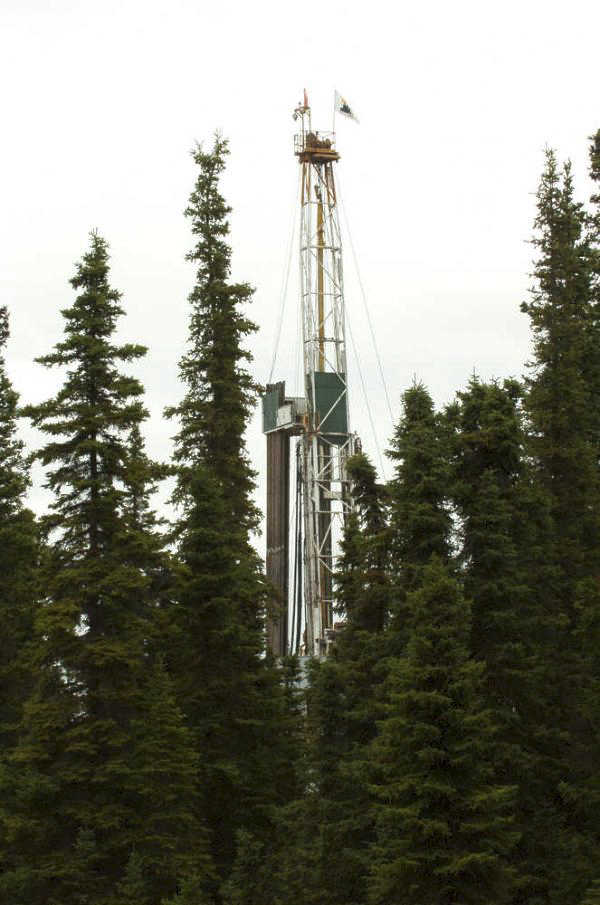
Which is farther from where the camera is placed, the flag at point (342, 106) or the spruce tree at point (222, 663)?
the flag at point (342, 106)

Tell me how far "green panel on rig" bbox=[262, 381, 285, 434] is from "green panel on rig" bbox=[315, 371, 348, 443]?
134cm

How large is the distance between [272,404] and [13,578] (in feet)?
68.5

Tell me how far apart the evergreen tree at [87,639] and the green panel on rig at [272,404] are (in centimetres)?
2564

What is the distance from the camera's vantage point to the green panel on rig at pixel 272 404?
204 feet

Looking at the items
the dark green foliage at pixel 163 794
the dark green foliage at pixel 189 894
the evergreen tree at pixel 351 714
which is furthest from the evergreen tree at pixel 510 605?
the dark green foliage at pixel 163 794

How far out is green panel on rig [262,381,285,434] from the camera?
62.1 metres

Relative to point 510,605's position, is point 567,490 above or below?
above

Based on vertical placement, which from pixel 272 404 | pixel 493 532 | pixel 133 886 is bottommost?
pixel 133 886

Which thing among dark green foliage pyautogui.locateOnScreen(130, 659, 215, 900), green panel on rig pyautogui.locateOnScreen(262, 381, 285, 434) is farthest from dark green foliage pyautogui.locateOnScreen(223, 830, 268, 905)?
green panel on rig pyautogui.locateOnScreen(262, 381, 285, 434)

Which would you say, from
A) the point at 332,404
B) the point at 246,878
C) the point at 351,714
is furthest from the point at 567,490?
the point at 332,404

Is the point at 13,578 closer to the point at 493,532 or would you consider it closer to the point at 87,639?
the point at 87,639

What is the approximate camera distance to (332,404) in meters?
62.4

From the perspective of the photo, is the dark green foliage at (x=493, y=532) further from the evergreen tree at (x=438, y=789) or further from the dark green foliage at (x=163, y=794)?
the dark green foliage at (x=163, y=794)

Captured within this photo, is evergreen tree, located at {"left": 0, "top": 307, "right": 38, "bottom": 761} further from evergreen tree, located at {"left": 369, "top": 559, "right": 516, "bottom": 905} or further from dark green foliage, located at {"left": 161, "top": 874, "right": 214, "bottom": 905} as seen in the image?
evergreen tree, located at {"left": 369, "top": 559, "right": 516, "bottom": 905}
